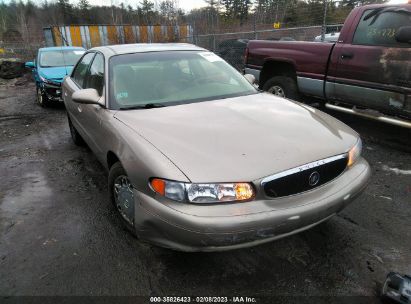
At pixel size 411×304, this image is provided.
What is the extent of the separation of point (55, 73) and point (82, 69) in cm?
497

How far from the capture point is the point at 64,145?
606cm

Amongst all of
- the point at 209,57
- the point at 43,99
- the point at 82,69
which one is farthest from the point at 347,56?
the point at 43,99

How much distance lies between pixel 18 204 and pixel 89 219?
102 cm

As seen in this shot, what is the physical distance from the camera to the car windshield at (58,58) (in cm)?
993

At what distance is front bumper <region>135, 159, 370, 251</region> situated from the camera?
2240 millimetres

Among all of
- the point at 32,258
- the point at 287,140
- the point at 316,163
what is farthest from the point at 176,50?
the point at 32,258

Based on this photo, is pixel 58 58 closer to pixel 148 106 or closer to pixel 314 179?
pixel 148 106

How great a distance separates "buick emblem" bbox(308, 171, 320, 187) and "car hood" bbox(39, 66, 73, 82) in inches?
316

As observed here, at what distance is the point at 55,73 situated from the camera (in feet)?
30.5

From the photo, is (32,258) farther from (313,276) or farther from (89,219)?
(313,276)

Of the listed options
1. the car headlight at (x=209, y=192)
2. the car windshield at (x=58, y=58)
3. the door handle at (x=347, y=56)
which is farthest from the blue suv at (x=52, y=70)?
the car headlight at (x=209, y=192)

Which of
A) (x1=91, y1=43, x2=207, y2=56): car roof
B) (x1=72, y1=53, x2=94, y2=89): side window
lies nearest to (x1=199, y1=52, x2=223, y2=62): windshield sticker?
(x1=91, y1=43, x2=207, y2=56): car roof

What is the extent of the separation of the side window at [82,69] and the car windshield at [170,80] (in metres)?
1.04

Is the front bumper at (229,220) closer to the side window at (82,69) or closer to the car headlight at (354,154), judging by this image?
the car headlight at (354,154)
